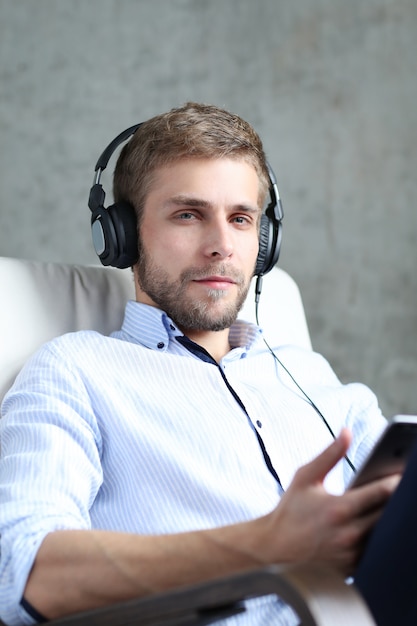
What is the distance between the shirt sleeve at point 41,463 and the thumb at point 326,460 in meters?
0.31

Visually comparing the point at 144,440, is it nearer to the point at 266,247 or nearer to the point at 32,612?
the point at 32,612

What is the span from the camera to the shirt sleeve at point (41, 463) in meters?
0.90

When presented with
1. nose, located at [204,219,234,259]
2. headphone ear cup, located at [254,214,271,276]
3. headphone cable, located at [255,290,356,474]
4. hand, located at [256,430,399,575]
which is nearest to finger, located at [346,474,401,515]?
hand, located at [256,430,399,575]

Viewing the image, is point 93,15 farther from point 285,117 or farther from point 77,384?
point 77,384

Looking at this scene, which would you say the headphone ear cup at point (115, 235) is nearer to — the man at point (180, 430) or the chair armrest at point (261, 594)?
the man at point (180, 430)

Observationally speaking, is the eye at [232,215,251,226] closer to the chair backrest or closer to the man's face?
the man's face

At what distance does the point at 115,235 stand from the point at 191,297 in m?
0.16

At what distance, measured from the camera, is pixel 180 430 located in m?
1.18

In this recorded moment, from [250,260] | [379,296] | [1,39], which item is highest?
[1,39]

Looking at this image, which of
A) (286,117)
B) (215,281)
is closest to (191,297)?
(215,281)

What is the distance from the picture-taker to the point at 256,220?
4.82 ft

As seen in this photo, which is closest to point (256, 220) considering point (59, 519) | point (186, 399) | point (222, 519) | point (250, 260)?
point (250, 260)

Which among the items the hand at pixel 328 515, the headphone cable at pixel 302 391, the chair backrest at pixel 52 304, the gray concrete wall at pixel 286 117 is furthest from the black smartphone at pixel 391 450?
the gray concrete wall at pixel 286 117

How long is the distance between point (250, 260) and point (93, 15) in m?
1.25
